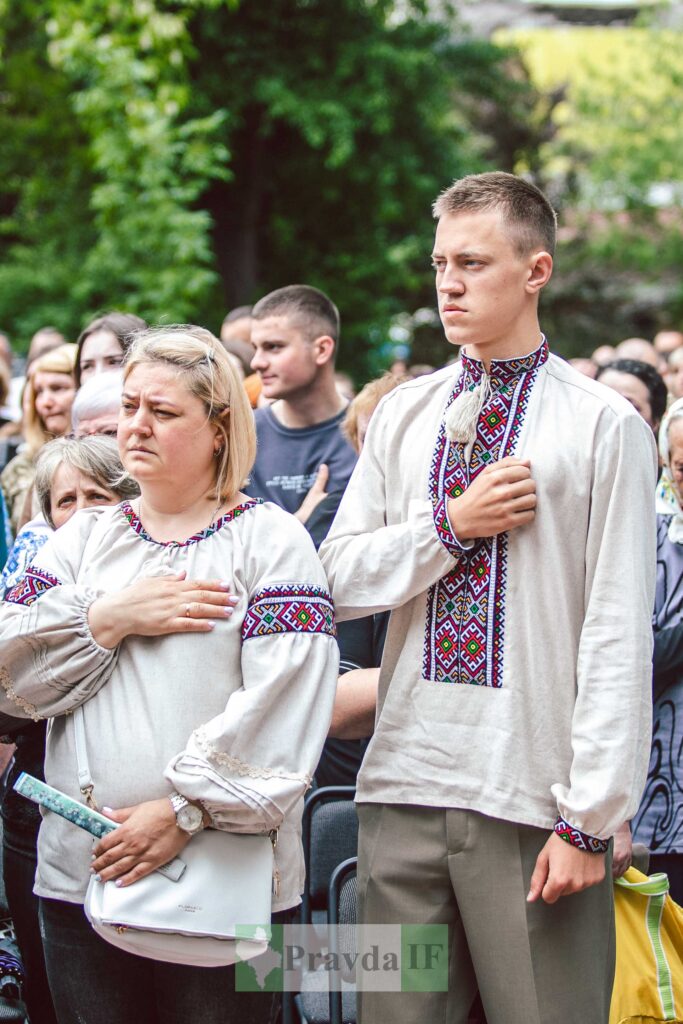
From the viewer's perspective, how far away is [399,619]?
2.46m

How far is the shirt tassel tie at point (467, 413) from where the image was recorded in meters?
2.39

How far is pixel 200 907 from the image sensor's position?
2154mm

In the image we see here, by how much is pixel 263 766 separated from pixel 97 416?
1.68 m

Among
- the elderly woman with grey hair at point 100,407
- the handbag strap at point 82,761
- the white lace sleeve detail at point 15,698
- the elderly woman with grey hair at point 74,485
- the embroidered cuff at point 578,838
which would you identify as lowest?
the embroidered cuff at point 578,838

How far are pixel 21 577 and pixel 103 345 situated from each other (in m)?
2.03

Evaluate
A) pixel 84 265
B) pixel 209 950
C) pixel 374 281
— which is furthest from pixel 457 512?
pixel 374 281

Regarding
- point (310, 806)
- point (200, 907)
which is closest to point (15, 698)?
point (200, 907)

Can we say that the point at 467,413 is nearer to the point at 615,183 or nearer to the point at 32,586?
the point at 32,586

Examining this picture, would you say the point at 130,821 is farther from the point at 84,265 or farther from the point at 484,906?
the point at 84,265

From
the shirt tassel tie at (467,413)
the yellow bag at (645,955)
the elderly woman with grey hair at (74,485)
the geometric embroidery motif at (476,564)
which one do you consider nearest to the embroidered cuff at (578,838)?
the geometric embroidery motif at (476,564)

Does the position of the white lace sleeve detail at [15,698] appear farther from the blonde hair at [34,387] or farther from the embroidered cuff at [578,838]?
the blonde hair at [34,387]

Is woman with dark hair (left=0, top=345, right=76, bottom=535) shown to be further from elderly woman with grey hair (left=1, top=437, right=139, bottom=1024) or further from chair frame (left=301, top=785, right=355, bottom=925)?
chair frame (left=301, top=785, right=355, bottom=925)

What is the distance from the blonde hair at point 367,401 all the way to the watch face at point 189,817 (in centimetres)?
187

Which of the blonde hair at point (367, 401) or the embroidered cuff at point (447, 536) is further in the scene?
the blonde hair at point (367, 401)
